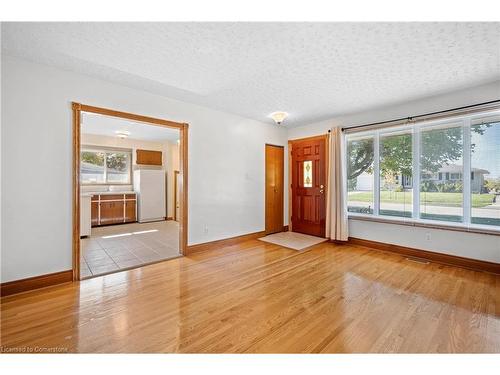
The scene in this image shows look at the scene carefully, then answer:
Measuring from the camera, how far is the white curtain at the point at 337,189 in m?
4.42

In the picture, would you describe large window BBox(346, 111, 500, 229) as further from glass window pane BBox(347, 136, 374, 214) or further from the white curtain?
the white curtain

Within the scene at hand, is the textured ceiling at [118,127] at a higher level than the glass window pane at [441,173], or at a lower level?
higher

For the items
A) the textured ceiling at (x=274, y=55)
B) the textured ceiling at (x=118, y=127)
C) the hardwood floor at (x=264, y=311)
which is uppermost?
the textured ceiling at (x=118, y=127)

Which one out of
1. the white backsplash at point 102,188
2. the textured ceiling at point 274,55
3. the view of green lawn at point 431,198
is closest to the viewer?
the textured ceiling at point 274,55

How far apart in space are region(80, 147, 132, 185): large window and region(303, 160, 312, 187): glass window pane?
552cm

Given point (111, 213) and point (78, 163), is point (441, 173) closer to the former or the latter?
point (78, 163)

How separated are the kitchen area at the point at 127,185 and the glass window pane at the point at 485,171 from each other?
4979 mm

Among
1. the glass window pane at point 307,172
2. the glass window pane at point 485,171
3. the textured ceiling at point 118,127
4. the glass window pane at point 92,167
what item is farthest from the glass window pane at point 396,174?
the glass window pane at point 92,167

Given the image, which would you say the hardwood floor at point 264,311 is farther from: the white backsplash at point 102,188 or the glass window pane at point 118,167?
the glass window pane at point 118,167

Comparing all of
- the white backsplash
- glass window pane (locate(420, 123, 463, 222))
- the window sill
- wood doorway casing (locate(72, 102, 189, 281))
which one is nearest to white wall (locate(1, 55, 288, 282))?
wood doorway casing (locate(72, 102, 189, 281))

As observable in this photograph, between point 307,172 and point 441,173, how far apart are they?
2428mm

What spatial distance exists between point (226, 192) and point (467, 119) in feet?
13.1
